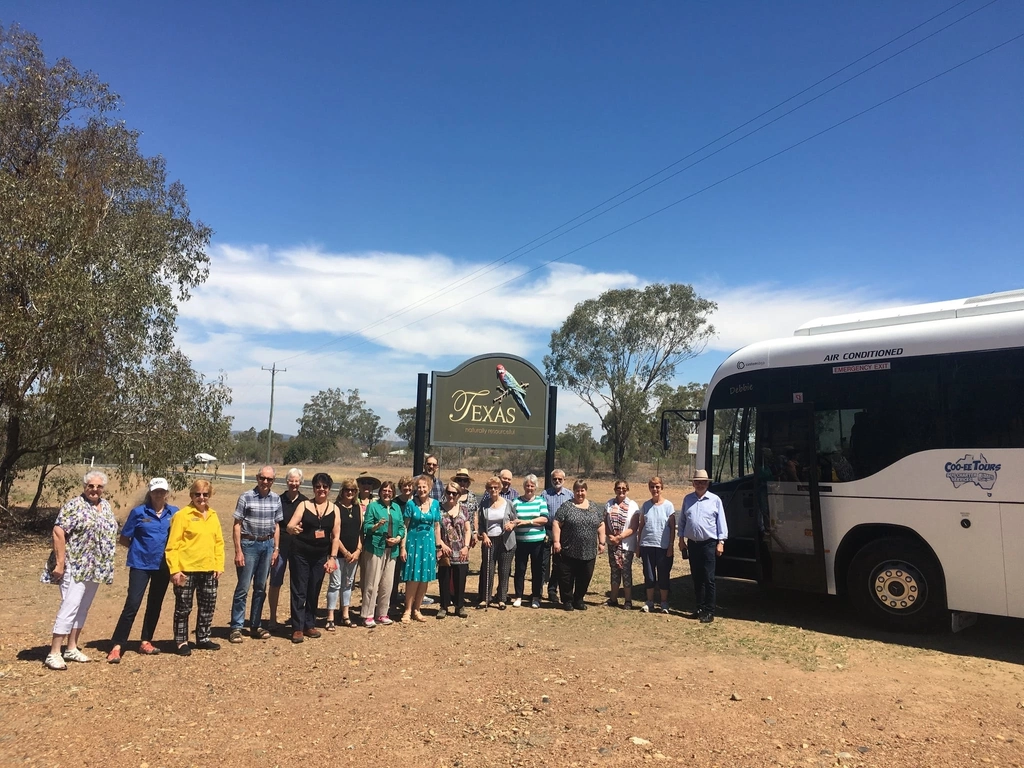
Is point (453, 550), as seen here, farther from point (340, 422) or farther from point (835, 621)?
point (340, 422)

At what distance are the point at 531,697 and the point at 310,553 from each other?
9.02 feet

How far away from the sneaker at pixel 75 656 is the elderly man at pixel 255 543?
1225 mm

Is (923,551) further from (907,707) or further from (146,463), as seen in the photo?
(146,463)

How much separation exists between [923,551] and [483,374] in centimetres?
792

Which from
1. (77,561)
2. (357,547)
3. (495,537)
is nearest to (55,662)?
(77,561)

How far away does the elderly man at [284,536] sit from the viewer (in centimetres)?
706

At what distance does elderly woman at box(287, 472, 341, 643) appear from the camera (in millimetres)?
6934

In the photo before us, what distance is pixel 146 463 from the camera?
13.8 metres

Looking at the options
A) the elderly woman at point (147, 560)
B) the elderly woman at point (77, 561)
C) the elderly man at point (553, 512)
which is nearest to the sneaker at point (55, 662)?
the elderly woman at point (77, 561)

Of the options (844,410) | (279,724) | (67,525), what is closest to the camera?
(279,724)

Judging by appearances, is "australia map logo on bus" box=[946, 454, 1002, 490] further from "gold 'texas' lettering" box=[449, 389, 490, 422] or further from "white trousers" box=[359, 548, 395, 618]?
"gold 'texas' lettering" box=[449, 389, 490, 422]

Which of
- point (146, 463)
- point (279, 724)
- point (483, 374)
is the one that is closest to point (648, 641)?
point (279, 724)

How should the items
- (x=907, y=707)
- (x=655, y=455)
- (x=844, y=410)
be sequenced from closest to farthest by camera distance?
(x=907, y=707) → (x=844, y=410) → (x=655, y=455)

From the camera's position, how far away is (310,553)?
6.96 metres
